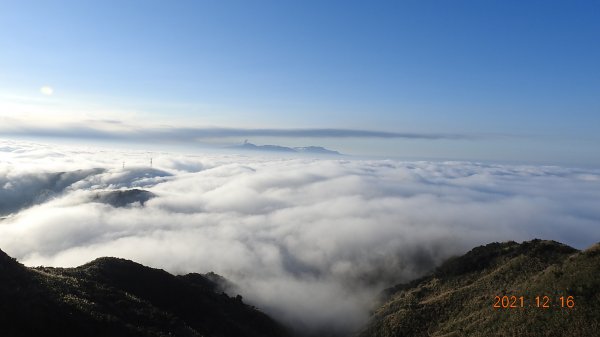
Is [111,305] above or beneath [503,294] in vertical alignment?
beneath

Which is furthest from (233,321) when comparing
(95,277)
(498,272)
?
(498,272)

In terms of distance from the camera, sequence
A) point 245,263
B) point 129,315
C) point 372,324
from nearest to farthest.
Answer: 1. point 129,315
2. point 372,324
3. point 245,263

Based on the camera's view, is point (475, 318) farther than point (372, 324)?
No

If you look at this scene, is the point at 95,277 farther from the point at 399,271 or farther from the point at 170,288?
the point at 399,271

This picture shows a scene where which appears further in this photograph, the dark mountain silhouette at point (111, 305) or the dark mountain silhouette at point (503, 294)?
the dark mountain silhouette at point (503, 294)

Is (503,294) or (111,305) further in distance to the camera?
(503,294)
